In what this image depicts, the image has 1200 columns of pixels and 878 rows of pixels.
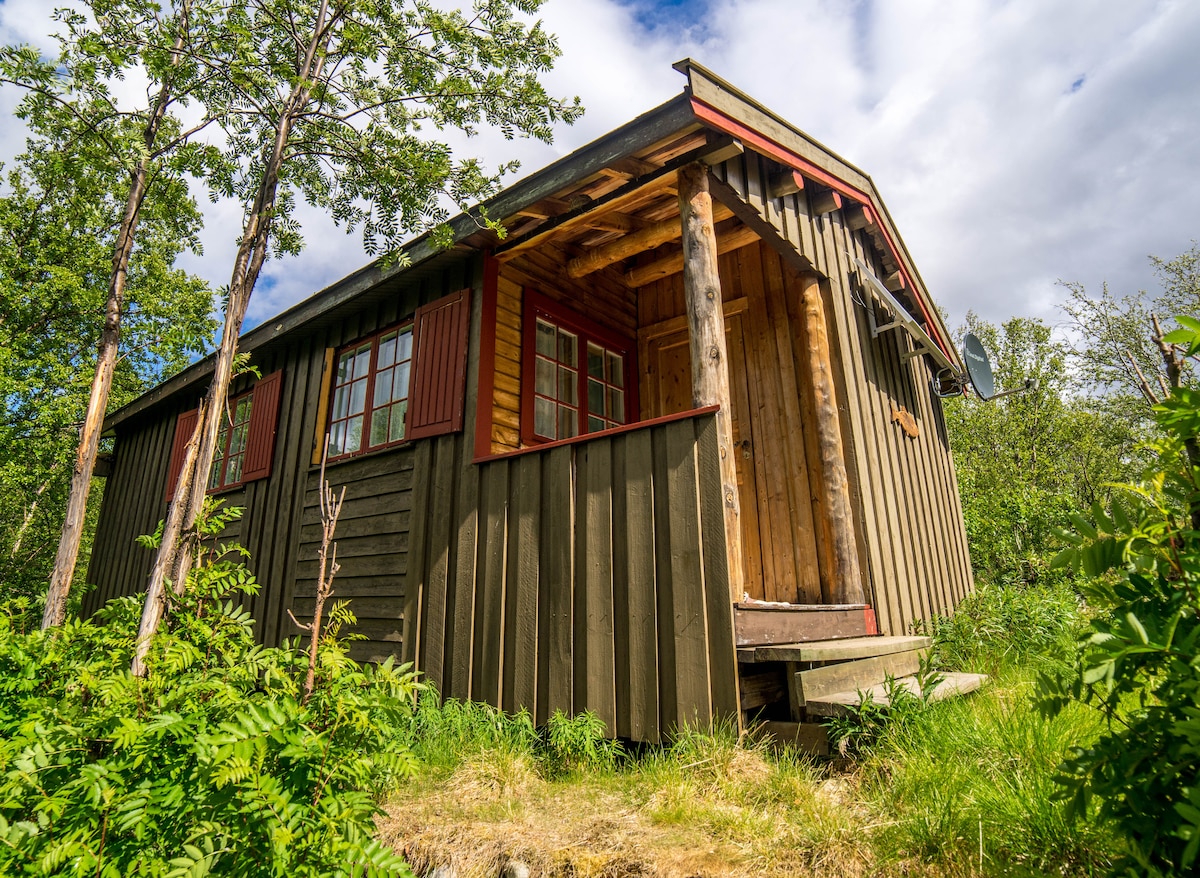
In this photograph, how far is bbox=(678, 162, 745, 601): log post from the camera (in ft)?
10.5

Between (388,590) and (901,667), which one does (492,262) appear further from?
(901,667)

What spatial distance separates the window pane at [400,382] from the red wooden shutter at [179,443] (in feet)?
13.6

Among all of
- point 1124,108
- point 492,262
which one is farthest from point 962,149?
point 492,262

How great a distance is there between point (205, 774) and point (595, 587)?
2243mm

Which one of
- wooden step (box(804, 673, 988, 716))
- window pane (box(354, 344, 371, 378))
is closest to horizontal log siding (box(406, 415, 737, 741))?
wooden step (box(804, 673, 988, 716))

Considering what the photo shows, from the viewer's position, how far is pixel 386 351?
19.9 ft

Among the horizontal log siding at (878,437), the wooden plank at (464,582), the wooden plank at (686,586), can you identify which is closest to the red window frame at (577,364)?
the wooden plank at (464,582)

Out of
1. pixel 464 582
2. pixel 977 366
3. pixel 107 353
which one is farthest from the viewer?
pixel 977 366

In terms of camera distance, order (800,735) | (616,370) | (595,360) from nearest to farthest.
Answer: (800,735)
(595,360)
(616,370)

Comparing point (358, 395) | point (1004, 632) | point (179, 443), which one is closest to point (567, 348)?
point (358, 395)

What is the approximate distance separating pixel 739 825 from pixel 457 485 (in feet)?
10.3

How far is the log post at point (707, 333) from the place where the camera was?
10.5 feet

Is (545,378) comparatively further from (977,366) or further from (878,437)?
(977,366)

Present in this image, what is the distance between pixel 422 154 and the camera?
429cm
